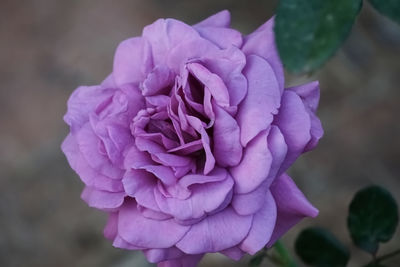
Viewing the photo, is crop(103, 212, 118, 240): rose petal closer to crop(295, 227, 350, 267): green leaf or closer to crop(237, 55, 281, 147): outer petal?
crop(237, 55, 281, 147): outer petal

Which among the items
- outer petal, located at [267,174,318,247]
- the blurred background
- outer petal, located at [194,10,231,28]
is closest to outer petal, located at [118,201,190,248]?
outer petal, located at [267,174,318,247]

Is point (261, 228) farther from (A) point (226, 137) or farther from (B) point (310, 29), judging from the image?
(B) point (310, 29)

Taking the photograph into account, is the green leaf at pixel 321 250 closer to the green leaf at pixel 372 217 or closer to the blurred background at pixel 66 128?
the green leaf at pixel 372 217

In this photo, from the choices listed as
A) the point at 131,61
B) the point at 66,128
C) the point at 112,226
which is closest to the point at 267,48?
the point at 131,61

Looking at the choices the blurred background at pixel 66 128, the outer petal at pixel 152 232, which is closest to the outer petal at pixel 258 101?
the outer petal at pixel 152 232

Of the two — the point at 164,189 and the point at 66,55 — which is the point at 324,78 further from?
the point at 164,189

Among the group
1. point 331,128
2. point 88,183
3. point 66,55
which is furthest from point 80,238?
point 88,183

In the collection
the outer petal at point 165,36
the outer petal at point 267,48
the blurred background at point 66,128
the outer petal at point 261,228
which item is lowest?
the blurred background at point 66,128
